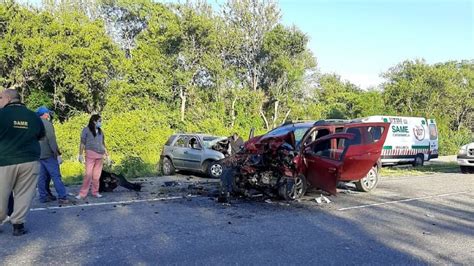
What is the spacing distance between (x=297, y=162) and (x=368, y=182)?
9.57 feet

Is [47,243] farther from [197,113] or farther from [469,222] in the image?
[197,113]

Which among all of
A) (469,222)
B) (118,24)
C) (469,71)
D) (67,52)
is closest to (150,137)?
(67,52)

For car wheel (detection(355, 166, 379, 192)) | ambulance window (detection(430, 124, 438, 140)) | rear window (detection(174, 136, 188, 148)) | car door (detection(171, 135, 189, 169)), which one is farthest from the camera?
ambulance window (detection(430, 124, 438, 140))

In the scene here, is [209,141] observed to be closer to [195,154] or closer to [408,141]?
[195,154]

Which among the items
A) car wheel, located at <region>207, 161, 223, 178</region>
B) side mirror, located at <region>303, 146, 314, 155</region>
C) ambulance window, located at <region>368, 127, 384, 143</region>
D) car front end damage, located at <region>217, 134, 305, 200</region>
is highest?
ambulance window, located at <region>368, 127, 384, 143</region>

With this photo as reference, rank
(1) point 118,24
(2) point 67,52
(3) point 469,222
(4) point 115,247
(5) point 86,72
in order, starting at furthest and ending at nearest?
(1) point 118,24 < (5) point 86,72 < (2) point 67,52 < (3) point 469,222 < (4) point 115,247

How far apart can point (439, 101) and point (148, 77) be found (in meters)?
37.1

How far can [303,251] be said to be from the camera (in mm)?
5914

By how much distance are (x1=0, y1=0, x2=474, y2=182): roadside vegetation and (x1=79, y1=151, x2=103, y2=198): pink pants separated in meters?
18.4

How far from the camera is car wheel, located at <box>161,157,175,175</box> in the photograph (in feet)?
53.9

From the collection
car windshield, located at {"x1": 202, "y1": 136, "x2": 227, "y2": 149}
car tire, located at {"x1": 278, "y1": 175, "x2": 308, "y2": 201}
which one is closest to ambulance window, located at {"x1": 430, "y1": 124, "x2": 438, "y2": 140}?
car windshield, located at {"x1": 202, "y1": 136, "x2": 227, "y2": 149}

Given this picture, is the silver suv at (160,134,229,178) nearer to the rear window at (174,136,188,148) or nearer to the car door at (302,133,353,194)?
Answer: the rear window at (174,136,188,148)

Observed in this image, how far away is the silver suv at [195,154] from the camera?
15172mm

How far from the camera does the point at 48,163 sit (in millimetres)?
9102
